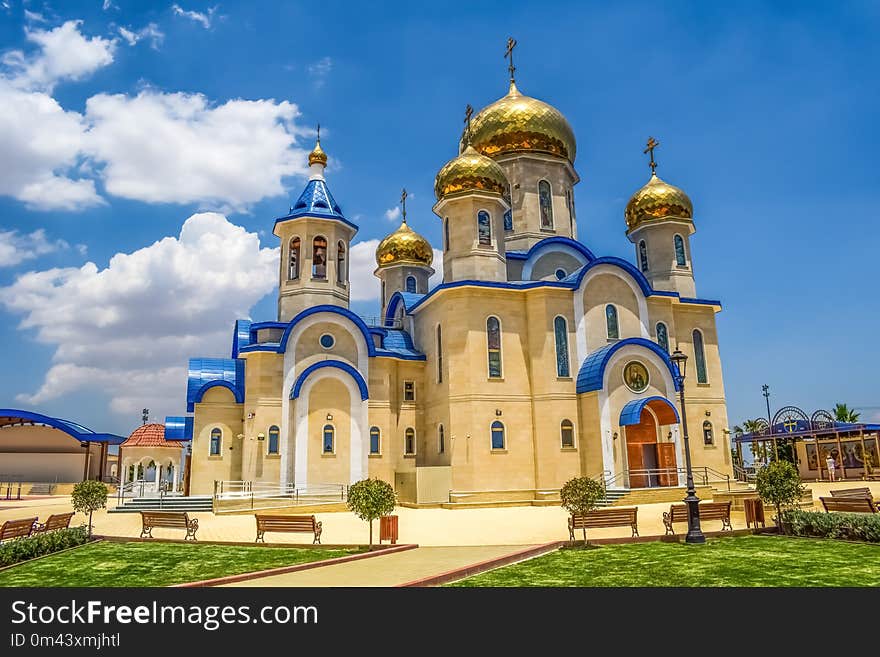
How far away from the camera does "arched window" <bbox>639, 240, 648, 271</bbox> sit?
85.5ft

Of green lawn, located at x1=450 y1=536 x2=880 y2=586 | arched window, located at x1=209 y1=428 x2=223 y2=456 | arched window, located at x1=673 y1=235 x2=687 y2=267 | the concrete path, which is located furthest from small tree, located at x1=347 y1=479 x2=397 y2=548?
arched window, located at x1=673 y1=235 x2=687 y2=267

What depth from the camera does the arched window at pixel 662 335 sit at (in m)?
23.5

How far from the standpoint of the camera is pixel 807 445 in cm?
3262

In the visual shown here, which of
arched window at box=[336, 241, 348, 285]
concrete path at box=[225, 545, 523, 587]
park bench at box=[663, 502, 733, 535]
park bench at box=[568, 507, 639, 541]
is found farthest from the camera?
arched window at box=[336, 241, 348, 285]

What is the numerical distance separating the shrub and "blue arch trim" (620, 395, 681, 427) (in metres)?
14.7

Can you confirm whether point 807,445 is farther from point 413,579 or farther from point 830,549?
point 413,579

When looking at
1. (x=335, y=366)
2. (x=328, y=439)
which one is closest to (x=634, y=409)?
(x=335, y=366)

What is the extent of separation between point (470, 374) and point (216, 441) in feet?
28.2

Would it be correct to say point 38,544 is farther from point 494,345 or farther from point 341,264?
point 341,264

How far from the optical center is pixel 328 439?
20.9m

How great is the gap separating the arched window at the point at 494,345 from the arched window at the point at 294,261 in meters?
7.13

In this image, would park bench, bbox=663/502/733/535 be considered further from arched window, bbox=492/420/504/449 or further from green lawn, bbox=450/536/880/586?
arched window, bbox=492/420/504/449
